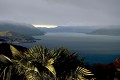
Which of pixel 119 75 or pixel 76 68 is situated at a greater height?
pixel 76 68

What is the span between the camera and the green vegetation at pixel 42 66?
1739 centimetres

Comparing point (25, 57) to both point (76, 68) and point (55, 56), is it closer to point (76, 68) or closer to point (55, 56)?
point (55, 56)

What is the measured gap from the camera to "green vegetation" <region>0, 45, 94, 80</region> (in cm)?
1739

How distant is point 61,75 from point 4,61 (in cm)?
400

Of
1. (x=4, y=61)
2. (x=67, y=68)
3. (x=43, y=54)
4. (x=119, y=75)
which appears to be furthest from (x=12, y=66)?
(x=119, y=75)

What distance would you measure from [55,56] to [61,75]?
1358 mm

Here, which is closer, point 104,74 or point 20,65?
point 20,65

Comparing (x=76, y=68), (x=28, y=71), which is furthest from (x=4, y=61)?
(x=76, y=68)

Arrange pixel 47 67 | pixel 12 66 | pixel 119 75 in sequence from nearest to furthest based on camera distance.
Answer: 1. pixel 47 67
2. pixel 12 66
3. pixel 119 75

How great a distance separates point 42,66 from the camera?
17594mm

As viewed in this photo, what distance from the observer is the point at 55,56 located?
18297 millimetres

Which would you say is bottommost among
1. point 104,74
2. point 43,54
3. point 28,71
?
point 104,74

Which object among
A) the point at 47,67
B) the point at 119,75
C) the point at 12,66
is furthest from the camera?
the point at 119,75

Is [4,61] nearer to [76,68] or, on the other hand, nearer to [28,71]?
[28,71]
